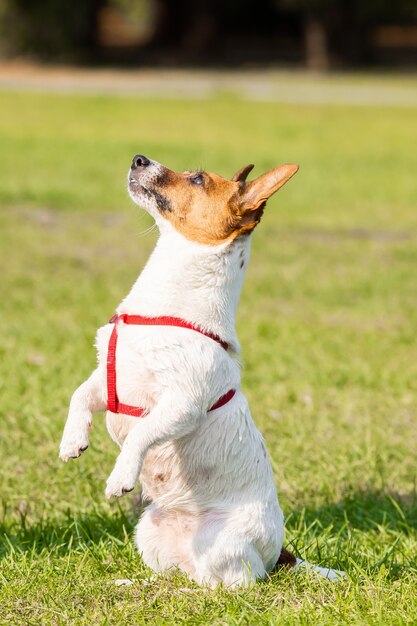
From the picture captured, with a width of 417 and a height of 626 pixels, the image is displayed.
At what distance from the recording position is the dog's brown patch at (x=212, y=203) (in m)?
3.79

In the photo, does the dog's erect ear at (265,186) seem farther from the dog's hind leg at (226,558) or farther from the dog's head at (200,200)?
the dog's hind leg at (226,558)

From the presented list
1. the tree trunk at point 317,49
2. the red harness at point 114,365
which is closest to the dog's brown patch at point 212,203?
the red harness at point 114,365

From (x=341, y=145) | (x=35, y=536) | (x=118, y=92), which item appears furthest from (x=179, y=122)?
(x=35, y=536)

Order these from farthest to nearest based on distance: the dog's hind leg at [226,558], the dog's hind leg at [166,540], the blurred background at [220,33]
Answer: the blurred background at [220,33], the dog's hind leg at [166,540], the dog's hind leg at [226,558]

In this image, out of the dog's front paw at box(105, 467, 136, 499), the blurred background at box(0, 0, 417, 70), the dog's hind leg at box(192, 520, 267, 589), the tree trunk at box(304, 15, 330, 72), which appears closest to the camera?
the dog's front paw at box(105, 467, 136, 499)

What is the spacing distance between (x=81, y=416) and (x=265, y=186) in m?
1.03

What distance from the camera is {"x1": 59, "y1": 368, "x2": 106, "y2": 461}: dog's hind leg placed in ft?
12.4

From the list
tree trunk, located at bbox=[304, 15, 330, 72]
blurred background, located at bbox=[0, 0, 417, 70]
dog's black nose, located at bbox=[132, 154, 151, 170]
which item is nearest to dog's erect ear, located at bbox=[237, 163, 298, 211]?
dog's black nose, located at bbox=[132, 154, 151, 170]

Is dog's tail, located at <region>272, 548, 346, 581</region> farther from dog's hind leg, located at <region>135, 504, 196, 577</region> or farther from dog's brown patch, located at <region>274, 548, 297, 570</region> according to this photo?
dog's hind leg, located at <region>135, 504, 196, 577</region>

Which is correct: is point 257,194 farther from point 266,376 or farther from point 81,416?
point 266,376

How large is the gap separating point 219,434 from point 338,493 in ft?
4.88

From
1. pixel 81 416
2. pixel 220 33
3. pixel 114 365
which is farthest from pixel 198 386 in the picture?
pixel 220 33

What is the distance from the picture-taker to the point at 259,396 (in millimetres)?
6551

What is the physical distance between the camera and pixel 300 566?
3920 mm
